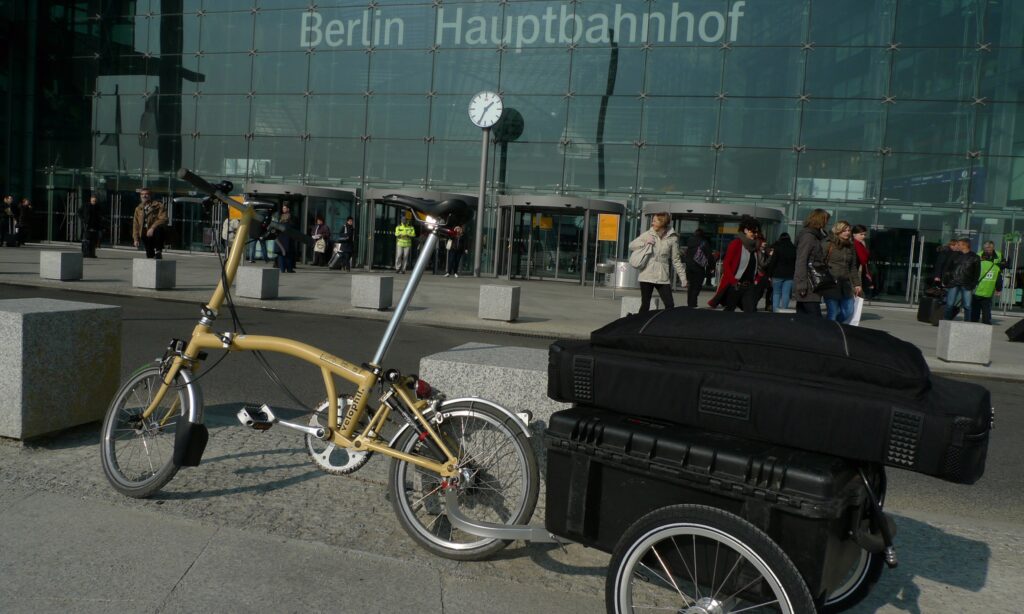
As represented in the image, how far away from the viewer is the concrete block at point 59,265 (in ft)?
50.7

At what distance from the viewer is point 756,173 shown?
2520 centimetres

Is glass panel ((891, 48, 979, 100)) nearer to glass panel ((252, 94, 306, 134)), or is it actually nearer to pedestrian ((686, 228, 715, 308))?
pedestrian ((686, 228, 715, 308))

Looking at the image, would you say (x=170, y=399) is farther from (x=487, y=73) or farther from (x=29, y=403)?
(x=487, y=73)

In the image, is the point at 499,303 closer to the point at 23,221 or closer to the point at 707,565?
the point at 707,565

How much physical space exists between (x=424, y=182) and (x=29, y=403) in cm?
2422

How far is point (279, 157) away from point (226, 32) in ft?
16.8

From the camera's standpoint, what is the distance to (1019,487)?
5270 mm

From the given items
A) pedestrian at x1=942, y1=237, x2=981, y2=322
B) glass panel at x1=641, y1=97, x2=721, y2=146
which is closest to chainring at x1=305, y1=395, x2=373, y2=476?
pedestrian at x1=942, y1=237, x2=981, y2=322

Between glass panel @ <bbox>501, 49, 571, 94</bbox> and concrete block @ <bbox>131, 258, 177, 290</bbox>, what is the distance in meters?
15.2

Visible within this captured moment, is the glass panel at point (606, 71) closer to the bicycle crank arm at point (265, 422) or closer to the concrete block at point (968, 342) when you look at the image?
the concrete block at point (968, 342)

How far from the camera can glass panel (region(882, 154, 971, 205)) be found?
78.0ft

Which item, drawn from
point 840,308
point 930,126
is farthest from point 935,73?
point 840,308

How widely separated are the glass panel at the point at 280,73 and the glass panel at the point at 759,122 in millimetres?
14536

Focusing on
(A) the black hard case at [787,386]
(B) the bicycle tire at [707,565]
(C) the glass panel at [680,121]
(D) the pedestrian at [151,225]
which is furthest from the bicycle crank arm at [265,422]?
(C) the glass panel at [680,121]
